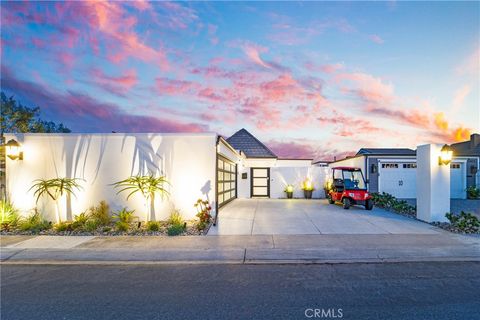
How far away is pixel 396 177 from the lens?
16625 mm

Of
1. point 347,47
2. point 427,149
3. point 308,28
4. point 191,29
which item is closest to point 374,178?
point 427,149

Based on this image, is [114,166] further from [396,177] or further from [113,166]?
[396,177]

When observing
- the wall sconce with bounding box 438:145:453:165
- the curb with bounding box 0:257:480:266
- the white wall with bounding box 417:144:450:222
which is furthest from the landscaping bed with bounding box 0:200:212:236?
the wall sconce with bounding box 438:145:453:165

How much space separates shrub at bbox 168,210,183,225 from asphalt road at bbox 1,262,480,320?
3.30m

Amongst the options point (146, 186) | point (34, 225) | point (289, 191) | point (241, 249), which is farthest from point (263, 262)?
point (289, 191)

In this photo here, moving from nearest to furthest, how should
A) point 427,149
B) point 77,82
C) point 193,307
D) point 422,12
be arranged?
1. point 193,307
2. point 427,149
3. point 422,12
4. point 77,82

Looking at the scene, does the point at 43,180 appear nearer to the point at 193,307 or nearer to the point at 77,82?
the point at 77,82

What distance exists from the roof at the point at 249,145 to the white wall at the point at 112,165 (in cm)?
983

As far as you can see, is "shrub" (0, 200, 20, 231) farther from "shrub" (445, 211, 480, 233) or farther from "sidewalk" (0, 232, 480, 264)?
"shrub" (445, 211, 480, 233)

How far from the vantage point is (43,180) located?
9.56m

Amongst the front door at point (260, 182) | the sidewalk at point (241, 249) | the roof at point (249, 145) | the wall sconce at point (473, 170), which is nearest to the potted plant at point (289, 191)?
the front door at point (260, 182)

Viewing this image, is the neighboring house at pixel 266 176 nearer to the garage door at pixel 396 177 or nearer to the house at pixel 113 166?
the garage door at pixel 396 177

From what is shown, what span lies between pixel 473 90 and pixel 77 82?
1902 cm

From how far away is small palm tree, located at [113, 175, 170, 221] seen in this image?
9211 mm
